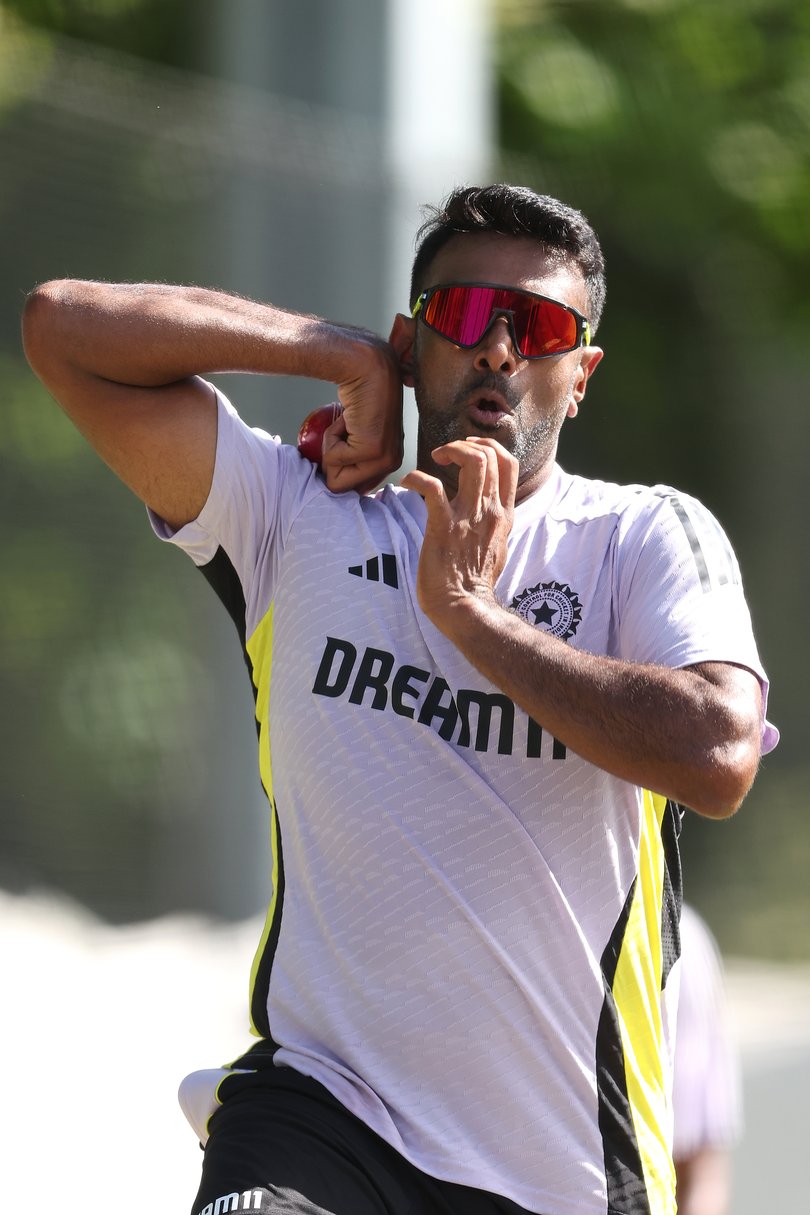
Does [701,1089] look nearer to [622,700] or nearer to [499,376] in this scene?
[622,700]

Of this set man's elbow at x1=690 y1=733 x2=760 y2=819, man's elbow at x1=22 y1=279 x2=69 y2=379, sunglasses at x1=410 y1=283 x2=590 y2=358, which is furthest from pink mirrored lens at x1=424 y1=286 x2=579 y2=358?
man's elbow at x1=690 y1=733 x2=760 y2=819

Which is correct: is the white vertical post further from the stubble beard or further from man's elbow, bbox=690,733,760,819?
man's elbow, bbox=690,733,760,819

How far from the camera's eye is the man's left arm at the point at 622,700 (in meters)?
2.21

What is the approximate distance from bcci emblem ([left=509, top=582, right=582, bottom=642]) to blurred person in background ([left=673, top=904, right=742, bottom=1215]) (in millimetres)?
978

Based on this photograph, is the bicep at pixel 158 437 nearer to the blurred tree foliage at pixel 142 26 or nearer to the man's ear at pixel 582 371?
the man's ear at pixel 582 371

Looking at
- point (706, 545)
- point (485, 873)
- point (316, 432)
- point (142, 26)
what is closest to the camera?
point (485, 873)

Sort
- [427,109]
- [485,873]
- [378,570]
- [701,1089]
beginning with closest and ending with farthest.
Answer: [485,873], [378,570], [701,1089], [427,109]

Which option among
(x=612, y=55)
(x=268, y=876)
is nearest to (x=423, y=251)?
(x=268, y=876)

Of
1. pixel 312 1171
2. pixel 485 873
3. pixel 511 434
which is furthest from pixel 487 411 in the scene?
pixel 312 1171

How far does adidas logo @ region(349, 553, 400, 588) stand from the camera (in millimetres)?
2584

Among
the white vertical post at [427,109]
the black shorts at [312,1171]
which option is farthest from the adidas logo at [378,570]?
the white vertical post at [427,109]

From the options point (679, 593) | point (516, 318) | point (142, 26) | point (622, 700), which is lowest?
point (622, 700)

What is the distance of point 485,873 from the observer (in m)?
2.38

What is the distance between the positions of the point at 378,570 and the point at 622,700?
540 millimetres
